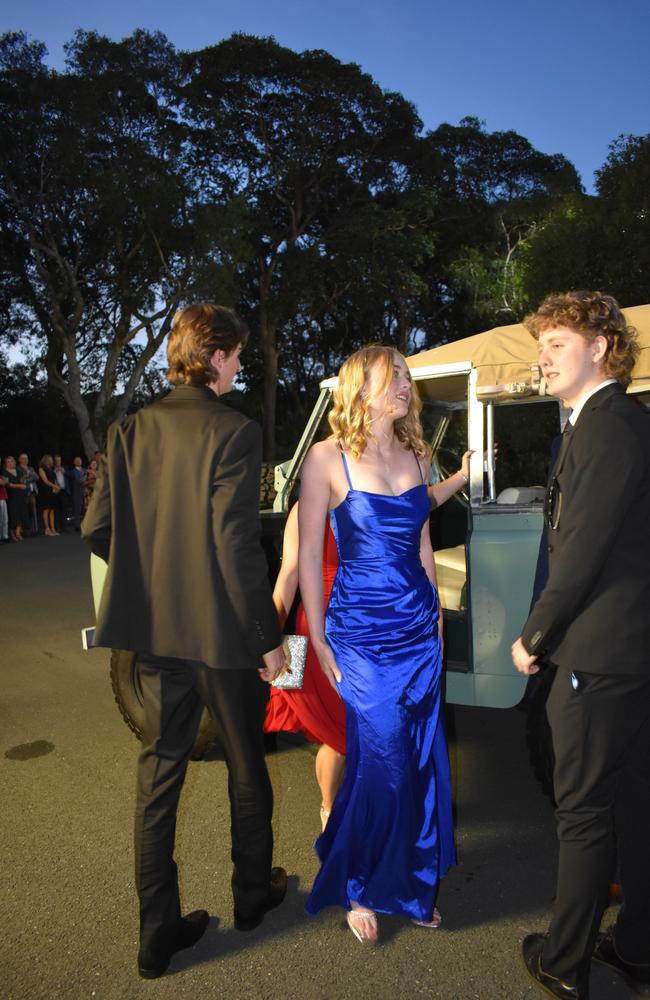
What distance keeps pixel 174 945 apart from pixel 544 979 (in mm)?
1190

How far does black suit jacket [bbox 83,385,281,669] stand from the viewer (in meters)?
2.29

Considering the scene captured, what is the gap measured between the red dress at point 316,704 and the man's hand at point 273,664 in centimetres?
64

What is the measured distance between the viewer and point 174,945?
2.54 m

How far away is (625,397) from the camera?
2.14 meters

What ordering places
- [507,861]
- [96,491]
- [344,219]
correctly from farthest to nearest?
1. [344,219]
2. [507,861]
3. [96,491]

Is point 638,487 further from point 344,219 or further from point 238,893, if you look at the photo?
point 344,219

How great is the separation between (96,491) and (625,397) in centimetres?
165

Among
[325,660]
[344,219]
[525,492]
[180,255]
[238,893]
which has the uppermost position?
[344,219]

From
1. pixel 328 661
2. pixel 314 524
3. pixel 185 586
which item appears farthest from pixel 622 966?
pixel 185 586

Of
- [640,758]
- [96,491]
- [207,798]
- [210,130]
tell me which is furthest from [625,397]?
[210,130]

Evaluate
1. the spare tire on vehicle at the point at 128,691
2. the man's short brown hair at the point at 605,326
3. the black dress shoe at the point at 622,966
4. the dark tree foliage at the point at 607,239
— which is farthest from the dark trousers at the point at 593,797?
the dark tree foliage at the point at 607,239

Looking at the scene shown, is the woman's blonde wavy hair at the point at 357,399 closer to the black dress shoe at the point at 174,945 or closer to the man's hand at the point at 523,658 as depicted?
the man's hand at the point at 523,658

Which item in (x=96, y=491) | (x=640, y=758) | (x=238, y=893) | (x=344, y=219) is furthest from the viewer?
(x=344, y=219)

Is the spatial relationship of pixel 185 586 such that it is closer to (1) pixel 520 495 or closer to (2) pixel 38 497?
(1) pixel 520 495
